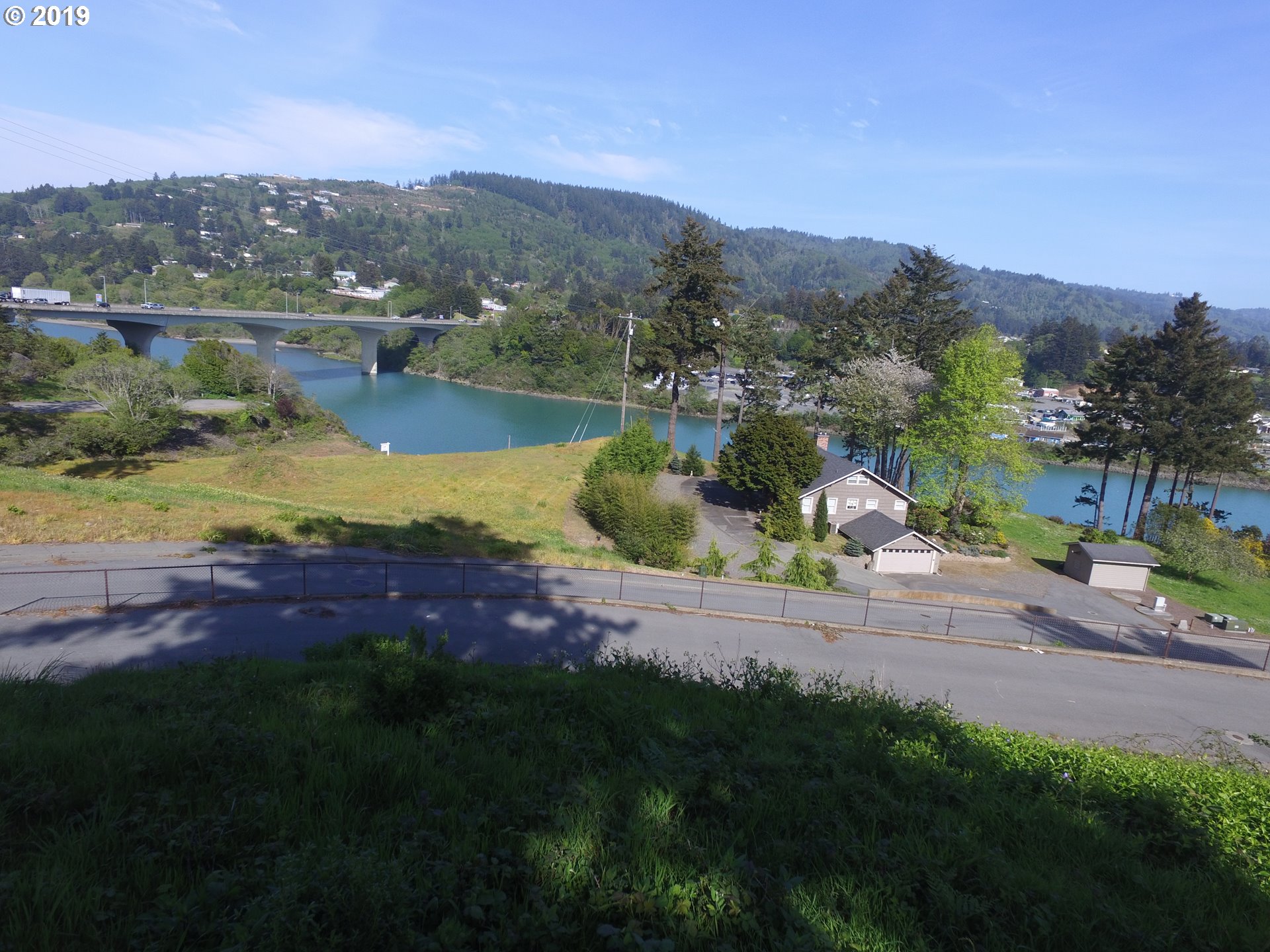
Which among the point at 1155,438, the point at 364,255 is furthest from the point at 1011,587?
the point at 364,255

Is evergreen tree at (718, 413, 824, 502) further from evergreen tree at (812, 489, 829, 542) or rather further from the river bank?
the river bank

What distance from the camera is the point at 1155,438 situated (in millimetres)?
34281

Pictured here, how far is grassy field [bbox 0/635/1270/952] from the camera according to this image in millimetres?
2992

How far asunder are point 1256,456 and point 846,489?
2183cm

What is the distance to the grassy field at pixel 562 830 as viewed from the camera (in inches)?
118

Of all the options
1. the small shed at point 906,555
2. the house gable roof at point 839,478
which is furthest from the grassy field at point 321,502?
the small shed at point 906,555

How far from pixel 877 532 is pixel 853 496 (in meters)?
3.22

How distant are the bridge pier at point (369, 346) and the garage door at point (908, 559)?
244ft

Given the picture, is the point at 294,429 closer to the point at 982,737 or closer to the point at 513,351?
the point at 982,737

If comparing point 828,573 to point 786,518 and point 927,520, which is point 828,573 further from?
point 927,520

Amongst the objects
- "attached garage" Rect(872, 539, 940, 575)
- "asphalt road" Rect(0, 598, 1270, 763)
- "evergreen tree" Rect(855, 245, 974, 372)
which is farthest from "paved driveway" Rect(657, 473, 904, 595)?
"evergreen tree" Rect(855, 245, 974, 372)

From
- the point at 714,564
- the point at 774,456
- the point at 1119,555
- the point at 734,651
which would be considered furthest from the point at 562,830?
the point at 1119,555

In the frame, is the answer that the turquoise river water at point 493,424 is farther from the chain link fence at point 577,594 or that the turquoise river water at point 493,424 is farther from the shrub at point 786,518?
Answer: the chain link fence at point 577,594

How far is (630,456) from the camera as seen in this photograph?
2953 centimetres
